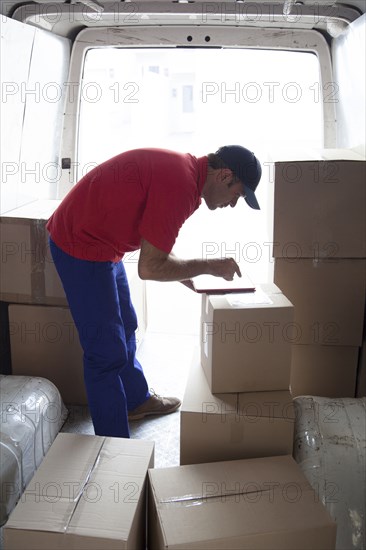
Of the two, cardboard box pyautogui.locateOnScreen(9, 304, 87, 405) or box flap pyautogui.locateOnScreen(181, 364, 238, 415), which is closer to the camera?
box flap pyautogui.locateOnScreen(181, 364, 238, 415)

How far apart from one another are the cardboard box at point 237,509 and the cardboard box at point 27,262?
113 cm

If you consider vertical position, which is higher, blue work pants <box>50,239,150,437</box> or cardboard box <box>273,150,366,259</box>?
cardboard box <box>273,150,366,259</box>

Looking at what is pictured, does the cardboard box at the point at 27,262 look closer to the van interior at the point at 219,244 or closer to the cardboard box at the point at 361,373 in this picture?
the van interior at the point at 219,244

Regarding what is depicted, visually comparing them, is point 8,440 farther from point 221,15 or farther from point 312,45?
point 312,45

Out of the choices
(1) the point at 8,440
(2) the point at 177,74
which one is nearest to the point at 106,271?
(1) the point at 8,440

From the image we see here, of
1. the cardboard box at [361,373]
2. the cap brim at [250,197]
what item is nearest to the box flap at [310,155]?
the cap brim at [250,197]

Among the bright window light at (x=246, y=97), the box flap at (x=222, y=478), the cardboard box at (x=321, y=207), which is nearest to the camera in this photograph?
the box flap at (x=222, y=478)

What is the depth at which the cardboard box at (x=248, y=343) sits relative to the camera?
→ 1.76m

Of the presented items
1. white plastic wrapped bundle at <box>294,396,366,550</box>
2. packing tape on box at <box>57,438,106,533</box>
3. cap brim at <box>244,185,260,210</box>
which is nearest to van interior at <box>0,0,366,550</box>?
white plastic wrapped bundle at <box>294,396,366,550</box>

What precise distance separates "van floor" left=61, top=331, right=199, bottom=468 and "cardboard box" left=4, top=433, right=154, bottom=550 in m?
0.59

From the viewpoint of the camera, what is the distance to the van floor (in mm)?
Answer: 2260

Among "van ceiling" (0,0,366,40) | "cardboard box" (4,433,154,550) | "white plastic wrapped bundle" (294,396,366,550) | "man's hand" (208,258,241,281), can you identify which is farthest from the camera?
"van ceiling" (0,0,366,40)

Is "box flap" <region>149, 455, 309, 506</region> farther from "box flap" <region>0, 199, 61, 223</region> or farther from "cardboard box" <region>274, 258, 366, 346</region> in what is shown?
"box flap" <region>0, 199, 61, 223</region>

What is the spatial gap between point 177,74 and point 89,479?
17.4 ft
